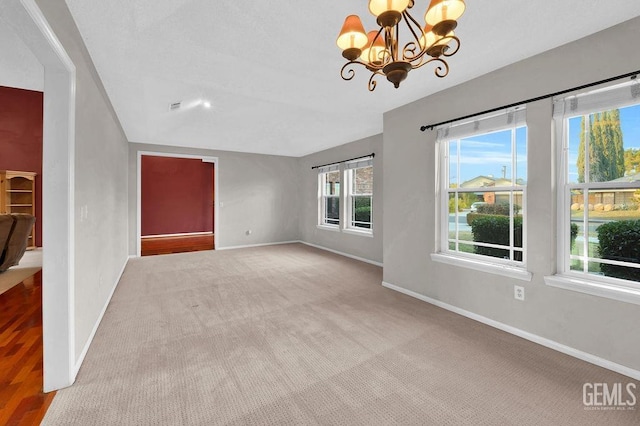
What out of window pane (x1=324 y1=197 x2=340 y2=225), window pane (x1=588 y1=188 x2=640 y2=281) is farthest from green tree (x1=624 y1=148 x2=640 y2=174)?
window pane (x1=324 y1=197 x2=340 y2=225)

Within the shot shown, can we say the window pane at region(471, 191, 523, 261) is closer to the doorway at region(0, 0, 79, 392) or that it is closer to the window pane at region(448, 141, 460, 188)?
the window pane at region(448, 141, 460, 188)

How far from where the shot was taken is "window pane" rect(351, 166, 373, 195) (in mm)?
5758

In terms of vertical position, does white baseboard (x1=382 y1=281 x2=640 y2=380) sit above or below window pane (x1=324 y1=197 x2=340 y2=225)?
below

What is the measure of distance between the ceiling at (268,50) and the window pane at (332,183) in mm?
2509

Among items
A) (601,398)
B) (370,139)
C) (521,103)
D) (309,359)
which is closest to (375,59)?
(521,103)

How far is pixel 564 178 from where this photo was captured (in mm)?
2303

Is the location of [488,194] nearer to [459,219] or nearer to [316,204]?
[459,219]

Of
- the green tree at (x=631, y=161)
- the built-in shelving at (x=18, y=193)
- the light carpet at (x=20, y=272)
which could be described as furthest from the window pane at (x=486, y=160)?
the built-in shelving at (x=18, y=193)

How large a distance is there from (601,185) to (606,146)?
1.01ft

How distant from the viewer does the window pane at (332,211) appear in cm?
661

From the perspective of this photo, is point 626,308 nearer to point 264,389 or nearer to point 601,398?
point 601,398

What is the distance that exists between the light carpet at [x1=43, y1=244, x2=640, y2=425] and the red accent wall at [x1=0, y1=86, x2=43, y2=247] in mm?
5105

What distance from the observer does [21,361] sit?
204cm

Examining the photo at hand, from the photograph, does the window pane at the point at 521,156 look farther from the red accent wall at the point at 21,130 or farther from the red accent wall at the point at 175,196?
the red accent wall at the point at 175,196
